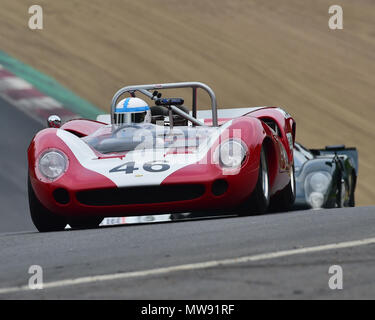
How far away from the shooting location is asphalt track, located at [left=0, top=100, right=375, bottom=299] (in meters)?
3.31

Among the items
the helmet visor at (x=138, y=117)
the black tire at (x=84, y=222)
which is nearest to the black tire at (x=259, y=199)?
the black tire at (x=84, y=222)

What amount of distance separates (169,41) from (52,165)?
18.4m

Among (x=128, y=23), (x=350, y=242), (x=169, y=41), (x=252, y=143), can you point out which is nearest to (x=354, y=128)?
(x=169, y=41)

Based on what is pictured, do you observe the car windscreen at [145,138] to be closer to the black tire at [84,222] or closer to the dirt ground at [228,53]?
the black tire at [84,222]

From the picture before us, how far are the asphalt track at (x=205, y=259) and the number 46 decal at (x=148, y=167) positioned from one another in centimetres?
44

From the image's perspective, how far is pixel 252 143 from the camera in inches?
251

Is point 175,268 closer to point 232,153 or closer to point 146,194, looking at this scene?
point 146,194

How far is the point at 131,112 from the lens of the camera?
730cm

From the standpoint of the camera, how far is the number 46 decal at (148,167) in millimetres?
6156

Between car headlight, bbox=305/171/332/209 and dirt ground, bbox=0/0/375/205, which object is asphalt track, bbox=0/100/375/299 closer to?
car headlight, bbox=305/171/332/209

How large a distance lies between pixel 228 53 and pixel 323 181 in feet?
49.3

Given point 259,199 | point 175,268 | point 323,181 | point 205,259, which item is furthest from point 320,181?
point 175,268

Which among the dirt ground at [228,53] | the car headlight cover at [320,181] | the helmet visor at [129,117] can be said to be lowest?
the car headlight cover at [320,181]

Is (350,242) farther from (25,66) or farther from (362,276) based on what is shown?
(25,66)
